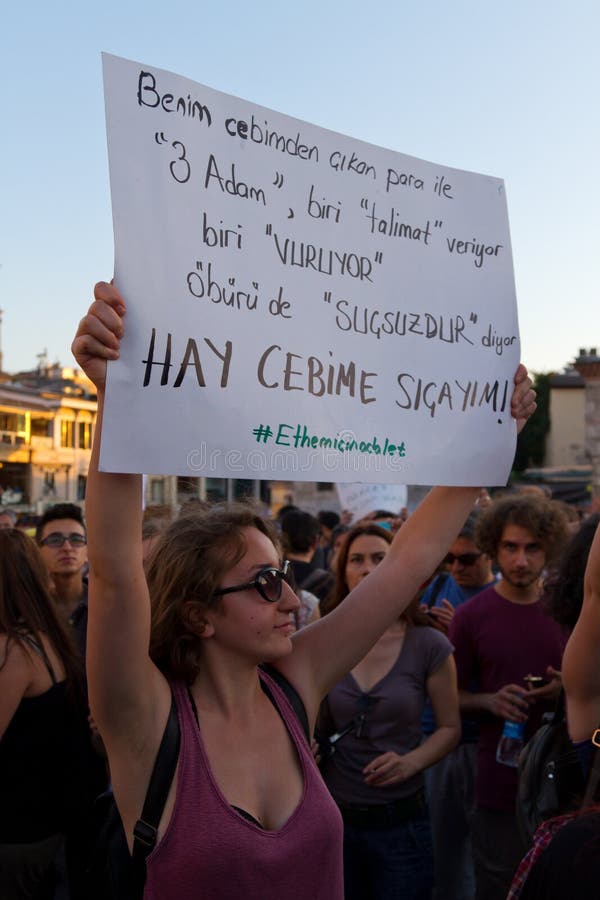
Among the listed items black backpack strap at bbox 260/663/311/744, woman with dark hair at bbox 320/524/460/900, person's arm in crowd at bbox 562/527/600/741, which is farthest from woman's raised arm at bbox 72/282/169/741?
woman with dark hair at bbox 320/524/460/900

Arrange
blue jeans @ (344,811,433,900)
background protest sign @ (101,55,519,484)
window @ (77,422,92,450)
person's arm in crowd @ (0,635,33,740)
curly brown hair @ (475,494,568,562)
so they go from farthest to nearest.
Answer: window @ (77,422,92,450)
curly brown hair @ (475,494,568,562)
blue jeans @ (344,811,433,900)
person's arm in crowd @ (0,635,33,740)
background protest sign @ (101,55,519,484)

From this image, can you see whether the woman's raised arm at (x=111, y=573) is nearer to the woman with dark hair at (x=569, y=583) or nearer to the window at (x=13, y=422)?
the woman with dark hair at (x=569, y=583)

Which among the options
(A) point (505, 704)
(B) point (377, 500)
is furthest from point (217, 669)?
(B) point (377, 500)

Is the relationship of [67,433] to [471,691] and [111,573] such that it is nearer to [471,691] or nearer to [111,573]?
[471,691]

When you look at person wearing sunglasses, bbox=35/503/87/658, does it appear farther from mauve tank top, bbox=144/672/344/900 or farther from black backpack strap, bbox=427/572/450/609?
mauve tank top, bbox=144/672/344/900

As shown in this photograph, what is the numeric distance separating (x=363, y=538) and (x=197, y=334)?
2.37 meters

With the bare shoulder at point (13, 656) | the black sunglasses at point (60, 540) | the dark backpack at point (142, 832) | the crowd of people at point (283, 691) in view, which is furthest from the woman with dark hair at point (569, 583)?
the black sunglasses at point (60, 540)

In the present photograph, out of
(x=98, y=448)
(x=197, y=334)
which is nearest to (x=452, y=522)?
(x=197, y=334)

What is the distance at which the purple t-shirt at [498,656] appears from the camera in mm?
3779

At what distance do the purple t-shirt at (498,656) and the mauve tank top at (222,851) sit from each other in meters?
2.04

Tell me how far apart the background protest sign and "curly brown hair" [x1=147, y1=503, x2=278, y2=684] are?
0.93 ft

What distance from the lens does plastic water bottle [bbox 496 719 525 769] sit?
371cm

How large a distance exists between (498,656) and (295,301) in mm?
2370

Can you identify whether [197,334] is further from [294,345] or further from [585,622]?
[585,622]
